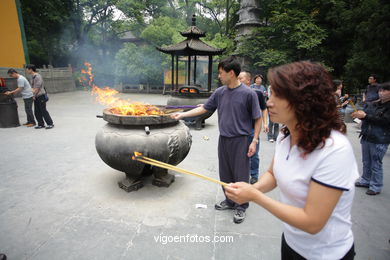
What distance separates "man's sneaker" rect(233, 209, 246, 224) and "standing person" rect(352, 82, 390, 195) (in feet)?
7.10

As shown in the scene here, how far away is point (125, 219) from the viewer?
308 cm

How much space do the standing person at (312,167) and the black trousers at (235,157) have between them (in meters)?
1.68

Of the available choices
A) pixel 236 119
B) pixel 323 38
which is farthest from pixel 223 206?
pixel 323 38

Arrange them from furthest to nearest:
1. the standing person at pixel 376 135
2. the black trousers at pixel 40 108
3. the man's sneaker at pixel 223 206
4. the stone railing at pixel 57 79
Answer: the stone railing at pixel 57 79
the black trousers at pixel 40 108
the standing person at pixel 376 135
the man's sneaker at pixel 223 206

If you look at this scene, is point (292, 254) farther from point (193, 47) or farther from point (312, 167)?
point (193, 47)

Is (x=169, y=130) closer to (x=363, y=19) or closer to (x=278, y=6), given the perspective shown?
(x=363, y=19)

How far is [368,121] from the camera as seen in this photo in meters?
3.72

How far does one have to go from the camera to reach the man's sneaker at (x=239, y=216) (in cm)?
305

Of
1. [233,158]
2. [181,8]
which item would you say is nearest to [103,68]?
[181,8]

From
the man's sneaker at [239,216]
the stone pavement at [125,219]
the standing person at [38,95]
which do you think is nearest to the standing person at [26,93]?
the standing person at [38,95]

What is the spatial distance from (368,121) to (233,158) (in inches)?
93.5

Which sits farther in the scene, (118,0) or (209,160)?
(118,0)

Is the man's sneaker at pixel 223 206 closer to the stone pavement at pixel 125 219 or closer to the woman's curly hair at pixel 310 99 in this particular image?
the stone pavement at pixel 125 219

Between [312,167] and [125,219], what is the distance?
2648 millimetres
